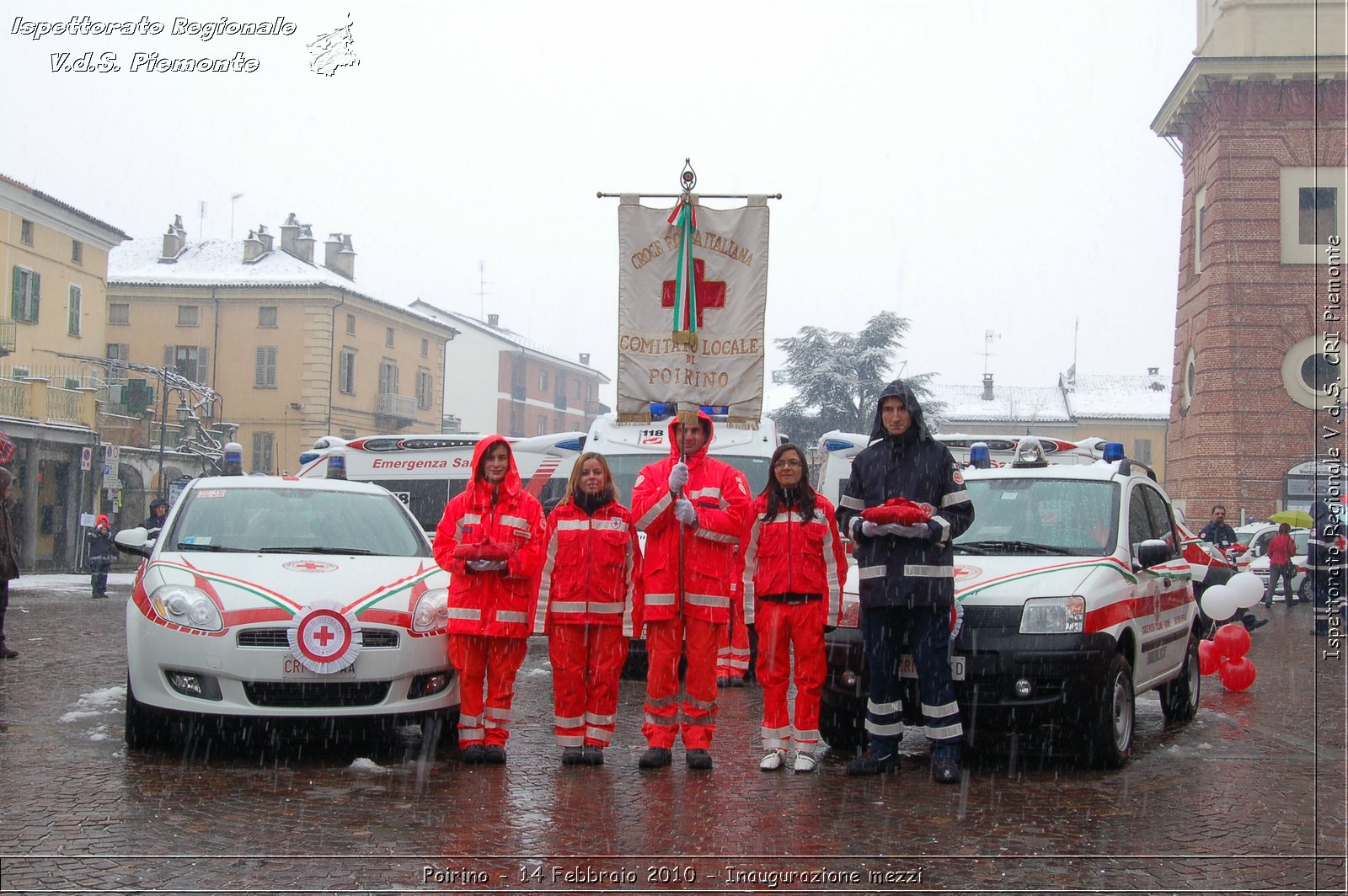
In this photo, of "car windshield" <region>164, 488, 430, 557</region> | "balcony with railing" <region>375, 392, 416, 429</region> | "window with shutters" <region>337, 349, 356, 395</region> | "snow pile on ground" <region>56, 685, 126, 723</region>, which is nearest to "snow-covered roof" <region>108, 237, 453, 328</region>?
"window with shutters" <region>337, 349, 356, 395</region>

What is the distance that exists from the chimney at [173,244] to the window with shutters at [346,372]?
28.1 ft

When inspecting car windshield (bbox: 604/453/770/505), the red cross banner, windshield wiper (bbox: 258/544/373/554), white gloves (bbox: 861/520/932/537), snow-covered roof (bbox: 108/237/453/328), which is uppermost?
snow-covered roof (bbox: 108/237/453/328)

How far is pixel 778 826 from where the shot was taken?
580 cm

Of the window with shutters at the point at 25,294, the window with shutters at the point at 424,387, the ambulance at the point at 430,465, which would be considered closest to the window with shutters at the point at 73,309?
the window with shutters at the point at 25,294

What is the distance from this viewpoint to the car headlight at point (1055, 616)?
22.9ft

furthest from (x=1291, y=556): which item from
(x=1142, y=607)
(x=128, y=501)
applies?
(x=128, y=501)

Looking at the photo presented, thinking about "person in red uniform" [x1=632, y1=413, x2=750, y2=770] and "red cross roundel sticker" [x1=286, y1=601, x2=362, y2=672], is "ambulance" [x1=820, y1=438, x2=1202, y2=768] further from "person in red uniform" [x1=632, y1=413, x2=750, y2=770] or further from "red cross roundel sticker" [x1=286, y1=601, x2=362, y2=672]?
"red cross roundel sticker" [x1=286, y1=601, x2=362, y2=672]

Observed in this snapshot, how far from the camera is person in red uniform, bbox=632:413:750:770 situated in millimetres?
7039

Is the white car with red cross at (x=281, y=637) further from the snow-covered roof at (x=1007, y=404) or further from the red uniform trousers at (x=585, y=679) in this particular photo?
the snow-covered roof at (x=1007, y=404)

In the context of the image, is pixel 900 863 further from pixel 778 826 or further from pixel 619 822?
pixel 619 822

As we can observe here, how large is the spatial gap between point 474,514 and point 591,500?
71cm

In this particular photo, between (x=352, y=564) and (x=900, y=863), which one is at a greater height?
(x=352, y=564)

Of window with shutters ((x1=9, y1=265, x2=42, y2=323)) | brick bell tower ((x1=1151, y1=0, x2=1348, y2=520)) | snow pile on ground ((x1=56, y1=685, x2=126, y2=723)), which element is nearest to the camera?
snow pile on ground ((x1=56, y1=685, x2=126, y2=723))

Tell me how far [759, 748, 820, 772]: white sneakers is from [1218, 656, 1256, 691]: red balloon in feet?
18.4
